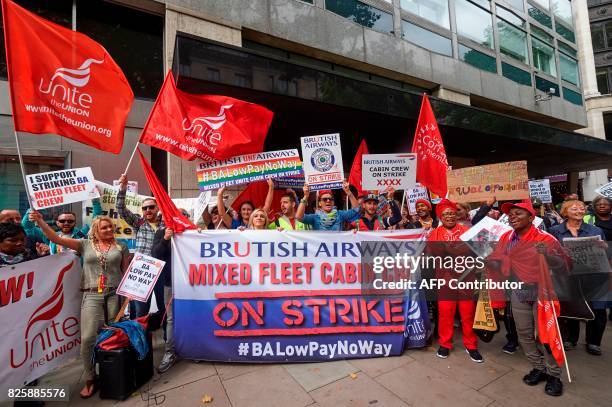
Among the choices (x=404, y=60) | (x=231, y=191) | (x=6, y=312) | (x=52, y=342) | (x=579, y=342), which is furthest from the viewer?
(x=404, y=60)

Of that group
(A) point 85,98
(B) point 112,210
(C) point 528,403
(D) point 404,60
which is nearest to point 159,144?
(A) point 85,98

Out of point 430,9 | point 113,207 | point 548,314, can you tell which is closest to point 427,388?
point 548,314

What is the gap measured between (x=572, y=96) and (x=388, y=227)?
22.7 meters

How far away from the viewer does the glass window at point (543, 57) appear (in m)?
17.7

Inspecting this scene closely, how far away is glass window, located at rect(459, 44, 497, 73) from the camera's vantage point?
14.1 m

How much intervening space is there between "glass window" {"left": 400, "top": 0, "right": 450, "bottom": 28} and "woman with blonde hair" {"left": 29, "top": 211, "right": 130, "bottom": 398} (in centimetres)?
1361

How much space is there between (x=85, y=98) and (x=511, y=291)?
5108 mm

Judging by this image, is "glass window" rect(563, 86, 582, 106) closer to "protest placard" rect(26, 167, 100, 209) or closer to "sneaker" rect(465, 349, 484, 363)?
"sneaker" rect(465, 349, 484, 363)

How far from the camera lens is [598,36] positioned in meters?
28.6

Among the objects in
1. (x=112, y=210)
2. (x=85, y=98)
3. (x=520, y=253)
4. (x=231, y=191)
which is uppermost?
(x=85, y=98)

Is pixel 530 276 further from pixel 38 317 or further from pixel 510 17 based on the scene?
pixel 510 17

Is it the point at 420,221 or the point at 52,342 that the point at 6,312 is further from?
the point at 420,221

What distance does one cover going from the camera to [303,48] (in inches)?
393

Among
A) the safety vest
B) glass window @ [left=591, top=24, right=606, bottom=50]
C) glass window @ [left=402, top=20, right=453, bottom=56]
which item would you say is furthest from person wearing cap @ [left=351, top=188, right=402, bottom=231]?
glass window @ [left=591, top=24, right=606, bottom=50]
